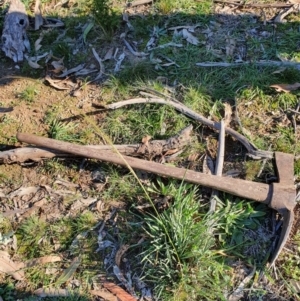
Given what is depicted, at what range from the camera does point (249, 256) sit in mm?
3232

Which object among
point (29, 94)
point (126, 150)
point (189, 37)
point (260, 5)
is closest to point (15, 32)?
point (29, 94)

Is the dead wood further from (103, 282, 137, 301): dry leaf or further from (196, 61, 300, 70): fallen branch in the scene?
(103, 282, 137, 301): dry leaf

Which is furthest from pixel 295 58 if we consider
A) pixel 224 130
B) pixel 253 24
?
pixel 224 130

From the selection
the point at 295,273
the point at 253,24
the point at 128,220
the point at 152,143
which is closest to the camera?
the point at 295,273

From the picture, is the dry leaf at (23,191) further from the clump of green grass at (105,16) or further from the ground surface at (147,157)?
the clump of green grass at (105,16)

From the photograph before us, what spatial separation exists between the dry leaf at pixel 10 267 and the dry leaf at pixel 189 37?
2.50 meters

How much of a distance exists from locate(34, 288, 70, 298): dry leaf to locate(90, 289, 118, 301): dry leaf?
0.19m

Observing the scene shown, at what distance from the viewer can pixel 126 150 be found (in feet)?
12.0

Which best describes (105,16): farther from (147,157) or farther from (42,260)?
(42,260)

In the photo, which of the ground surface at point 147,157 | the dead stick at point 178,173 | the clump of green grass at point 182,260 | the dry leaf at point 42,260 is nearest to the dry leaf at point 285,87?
the ground surface at point 147,157

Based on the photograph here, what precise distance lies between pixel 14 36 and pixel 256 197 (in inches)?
110

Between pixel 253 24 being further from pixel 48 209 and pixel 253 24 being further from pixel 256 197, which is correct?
pixel 48 209

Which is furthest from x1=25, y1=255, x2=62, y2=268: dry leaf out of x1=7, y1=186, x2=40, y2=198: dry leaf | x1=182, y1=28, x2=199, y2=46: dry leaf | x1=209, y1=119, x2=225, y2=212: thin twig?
x1=182, y1=28, x2=199, y2=46: dry leaf

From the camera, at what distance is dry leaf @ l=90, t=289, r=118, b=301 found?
317cm
